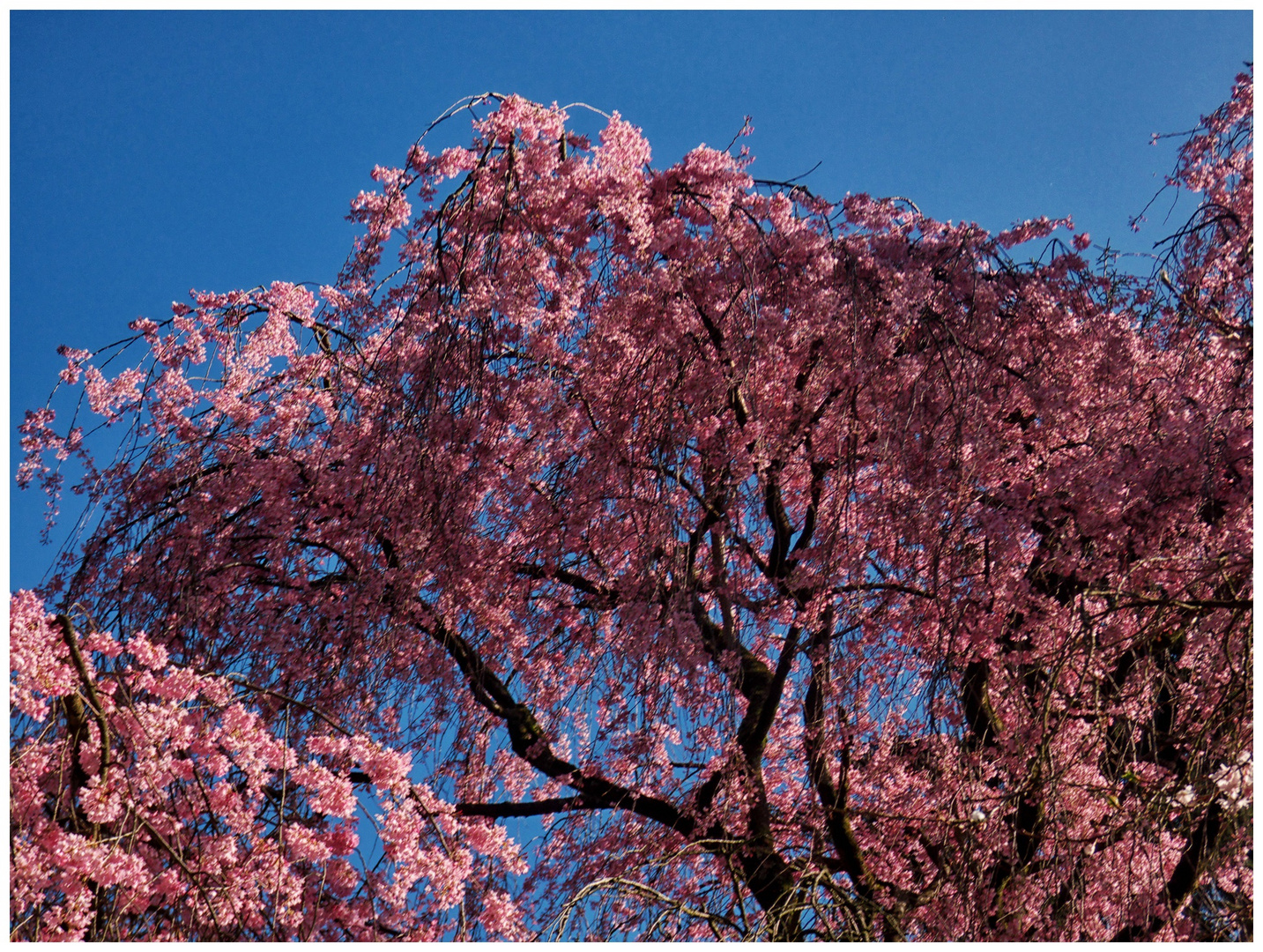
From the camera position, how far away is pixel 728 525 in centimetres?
457

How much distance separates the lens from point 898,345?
4.66 meters

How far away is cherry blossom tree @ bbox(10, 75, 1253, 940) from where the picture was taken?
379 centimetres

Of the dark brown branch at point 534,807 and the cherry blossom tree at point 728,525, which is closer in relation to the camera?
the cherry blossom tree at point 728,525

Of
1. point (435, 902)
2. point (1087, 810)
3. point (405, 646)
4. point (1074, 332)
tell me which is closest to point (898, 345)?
point (1074, 332)

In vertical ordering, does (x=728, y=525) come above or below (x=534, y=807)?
above

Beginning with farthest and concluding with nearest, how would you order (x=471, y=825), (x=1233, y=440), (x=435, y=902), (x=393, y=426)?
(x=393, y=426), (x=1233, y=440), (x=471, y=825), (x=435, y=902)

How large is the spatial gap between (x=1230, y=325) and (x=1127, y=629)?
1386mm

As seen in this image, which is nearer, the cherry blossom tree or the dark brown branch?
the cherry blossom tree

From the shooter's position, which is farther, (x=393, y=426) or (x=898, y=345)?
(x=898, y=345)

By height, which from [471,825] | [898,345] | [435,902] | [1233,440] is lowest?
[435,902]

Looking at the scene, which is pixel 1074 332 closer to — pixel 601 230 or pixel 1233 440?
pixel 1233 440

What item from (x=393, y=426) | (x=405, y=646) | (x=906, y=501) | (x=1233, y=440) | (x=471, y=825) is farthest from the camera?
(x=405, y=646)

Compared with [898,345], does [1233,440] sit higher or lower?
lower

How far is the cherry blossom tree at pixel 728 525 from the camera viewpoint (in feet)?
12.4
